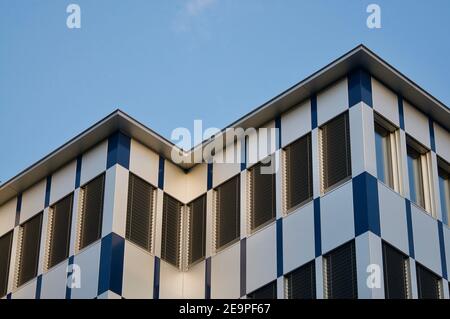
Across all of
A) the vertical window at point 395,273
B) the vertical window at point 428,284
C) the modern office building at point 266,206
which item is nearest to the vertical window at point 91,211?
the modern office building at point 266,206

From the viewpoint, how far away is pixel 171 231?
39.3m

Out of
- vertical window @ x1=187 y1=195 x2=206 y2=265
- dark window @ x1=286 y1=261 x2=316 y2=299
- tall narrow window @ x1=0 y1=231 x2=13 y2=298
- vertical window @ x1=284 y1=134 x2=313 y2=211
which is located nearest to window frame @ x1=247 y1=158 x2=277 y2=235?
vertical window @ x1=284 y1=134 x2=313 y2=211

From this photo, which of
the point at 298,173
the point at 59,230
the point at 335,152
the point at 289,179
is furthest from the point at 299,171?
the point at 59,230

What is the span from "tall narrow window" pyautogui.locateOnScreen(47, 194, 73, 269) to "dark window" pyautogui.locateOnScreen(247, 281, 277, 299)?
276 inches

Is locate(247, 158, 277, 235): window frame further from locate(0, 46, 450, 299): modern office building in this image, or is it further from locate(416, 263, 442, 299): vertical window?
locate(416, 263, 442, 299): vertical window

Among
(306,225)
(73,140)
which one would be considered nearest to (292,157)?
(306,225)

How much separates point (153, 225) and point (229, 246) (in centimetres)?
281

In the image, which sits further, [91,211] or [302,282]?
[91,211]

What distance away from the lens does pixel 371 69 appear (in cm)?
3569

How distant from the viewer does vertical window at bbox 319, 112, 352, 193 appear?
3469cm

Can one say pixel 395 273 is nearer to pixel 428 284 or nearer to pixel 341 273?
pixel 341 273

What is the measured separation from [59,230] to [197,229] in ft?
15.9

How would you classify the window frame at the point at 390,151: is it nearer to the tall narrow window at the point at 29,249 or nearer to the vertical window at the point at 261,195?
the vertical window at the point at 261,195
